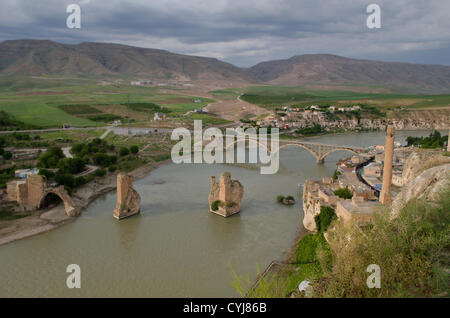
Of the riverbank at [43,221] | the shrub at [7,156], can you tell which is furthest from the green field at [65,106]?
the riverbank at [43,221]

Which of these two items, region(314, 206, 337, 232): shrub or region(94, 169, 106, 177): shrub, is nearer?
region(314, 206, 337, 232): shrub

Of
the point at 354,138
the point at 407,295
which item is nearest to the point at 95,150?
the point at 407,295

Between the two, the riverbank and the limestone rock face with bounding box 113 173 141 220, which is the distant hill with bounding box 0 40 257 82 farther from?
the limestone rock face with bounding box 113 173 141 220

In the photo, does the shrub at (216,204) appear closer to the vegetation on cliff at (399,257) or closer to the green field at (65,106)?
the vegetation on cliff at (399,257)

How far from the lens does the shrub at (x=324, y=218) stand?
15.8 metres

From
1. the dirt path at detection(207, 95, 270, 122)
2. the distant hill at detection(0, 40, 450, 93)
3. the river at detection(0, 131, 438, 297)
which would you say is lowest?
the river at detection(0, 131, 438, 297)

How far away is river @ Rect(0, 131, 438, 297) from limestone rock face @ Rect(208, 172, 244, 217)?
0.42 meters

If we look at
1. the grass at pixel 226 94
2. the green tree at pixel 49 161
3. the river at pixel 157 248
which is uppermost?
the grass at pixel 226 94

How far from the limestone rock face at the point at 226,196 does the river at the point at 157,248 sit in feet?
1.37

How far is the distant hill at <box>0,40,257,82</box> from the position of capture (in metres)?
139

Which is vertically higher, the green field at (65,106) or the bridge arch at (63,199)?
the green field at (65,106)

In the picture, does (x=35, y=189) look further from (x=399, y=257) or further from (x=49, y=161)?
(x=399, y=257)

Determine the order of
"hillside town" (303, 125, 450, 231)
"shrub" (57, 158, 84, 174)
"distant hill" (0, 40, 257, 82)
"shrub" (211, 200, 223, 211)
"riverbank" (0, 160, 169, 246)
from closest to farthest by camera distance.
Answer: "hillside town" (303, 125, 450, 231)
"riverbank" (0, 160, 169, 246)
"shrub" (211, 200, 223, 211)
"shrub" (57, 158, 84, 174)
"distant hill" (0, 40, 257, 82)

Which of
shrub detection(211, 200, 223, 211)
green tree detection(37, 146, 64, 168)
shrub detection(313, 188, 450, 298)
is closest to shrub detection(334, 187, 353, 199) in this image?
shrub detection(211, 200, 223, 211)
